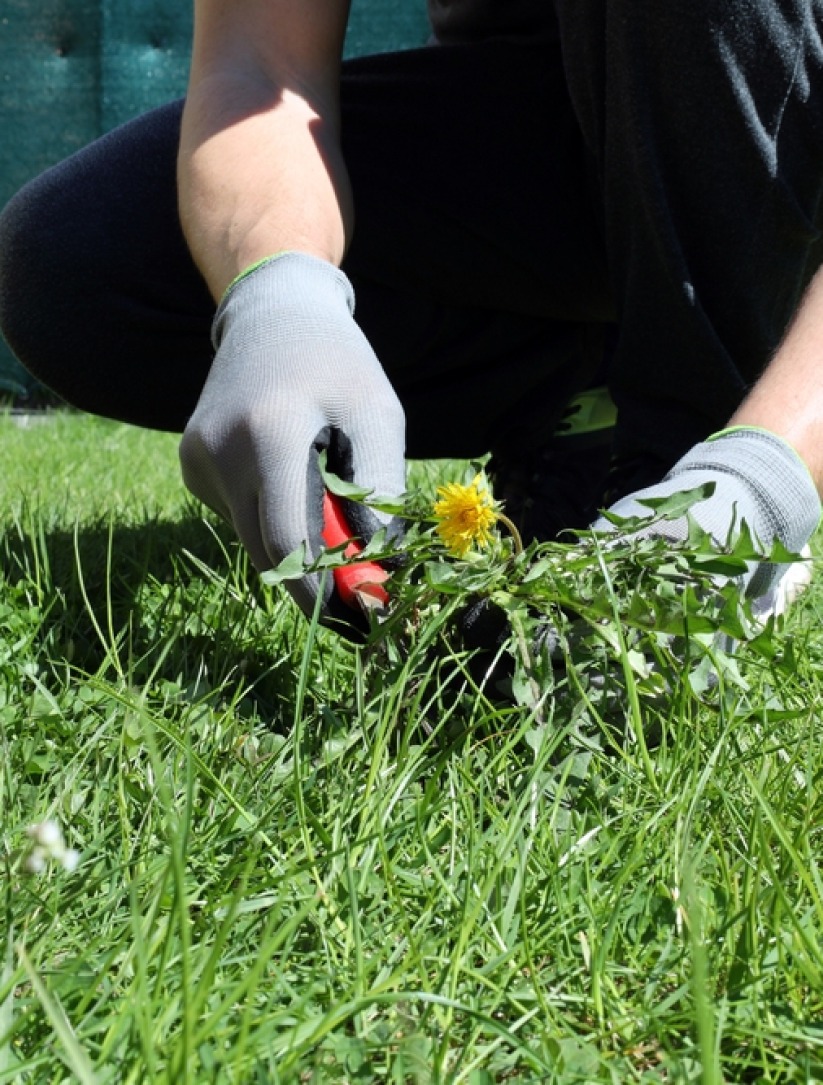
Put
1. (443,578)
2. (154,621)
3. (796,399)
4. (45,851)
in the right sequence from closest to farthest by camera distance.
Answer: (45,851)
(443,578)
(796,399)
(154,621)

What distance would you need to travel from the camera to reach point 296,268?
1.21m

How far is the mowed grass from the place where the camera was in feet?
1.98

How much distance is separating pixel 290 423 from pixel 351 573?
0.49 ft

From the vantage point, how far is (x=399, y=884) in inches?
30.9

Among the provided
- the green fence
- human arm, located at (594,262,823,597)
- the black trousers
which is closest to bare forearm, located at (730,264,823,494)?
human arm, located at (594,262,823,597)

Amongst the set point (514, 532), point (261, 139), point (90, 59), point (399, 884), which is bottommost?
point (90, 59)

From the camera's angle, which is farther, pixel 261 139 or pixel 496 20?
pixel 496 20

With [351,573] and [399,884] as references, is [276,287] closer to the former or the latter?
[351,573]

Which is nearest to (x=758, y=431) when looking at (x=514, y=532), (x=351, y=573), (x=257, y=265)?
(x=514, y=532)

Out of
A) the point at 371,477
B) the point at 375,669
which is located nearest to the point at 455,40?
the point at 371,477

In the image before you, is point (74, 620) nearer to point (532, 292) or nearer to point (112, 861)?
point (112, 861)

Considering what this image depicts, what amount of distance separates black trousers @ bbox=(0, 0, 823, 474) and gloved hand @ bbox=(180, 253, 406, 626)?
397 millimetres

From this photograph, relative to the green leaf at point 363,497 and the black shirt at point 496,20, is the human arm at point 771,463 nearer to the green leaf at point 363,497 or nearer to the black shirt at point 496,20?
the green leaf at point 363,497

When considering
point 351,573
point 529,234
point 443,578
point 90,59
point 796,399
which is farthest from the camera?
point 90,59
